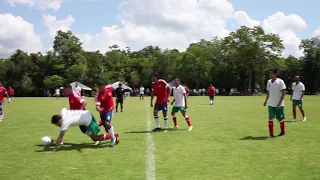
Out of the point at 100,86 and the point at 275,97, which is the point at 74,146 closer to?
the point at 100,86

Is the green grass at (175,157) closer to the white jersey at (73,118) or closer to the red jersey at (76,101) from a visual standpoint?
the white jersey at (73,118)

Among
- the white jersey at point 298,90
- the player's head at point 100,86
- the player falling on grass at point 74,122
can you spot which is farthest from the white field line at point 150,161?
the white jersey at point 298,90

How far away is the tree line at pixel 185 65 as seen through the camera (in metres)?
81.2

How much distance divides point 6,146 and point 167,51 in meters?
89.5

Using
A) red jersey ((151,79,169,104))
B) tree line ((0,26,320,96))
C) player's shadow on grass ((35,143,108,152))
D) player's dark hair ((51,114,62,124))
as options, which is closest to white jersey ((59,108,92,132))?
player's dark hair ((51,114,62,124))

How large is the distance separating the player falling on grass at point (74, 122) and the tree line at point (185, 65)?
7030 centimetres

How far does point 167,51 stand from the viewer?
98250 mm

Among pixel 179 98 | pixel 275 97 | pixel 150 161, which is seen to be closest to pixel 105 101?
pixel 150 161

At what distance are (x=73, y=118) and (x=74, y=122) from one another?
0.12 metres

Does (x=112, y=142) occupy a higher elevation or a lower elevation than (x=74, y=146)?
higher

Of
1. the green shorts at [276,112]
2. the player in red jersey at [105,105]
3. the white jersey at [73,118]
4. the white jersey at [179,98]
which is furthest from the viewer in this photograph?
the white jersey at [179,98]

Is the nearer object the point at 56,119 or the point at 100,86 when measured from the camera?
the point at 56,119

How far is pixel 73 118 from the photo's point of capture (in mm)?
8977

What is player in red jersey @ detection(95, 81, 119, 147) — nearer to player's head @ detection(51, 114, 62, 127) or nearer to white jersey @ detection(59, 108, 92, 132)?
white jersey @ detection(59, 108, 92, 132)
